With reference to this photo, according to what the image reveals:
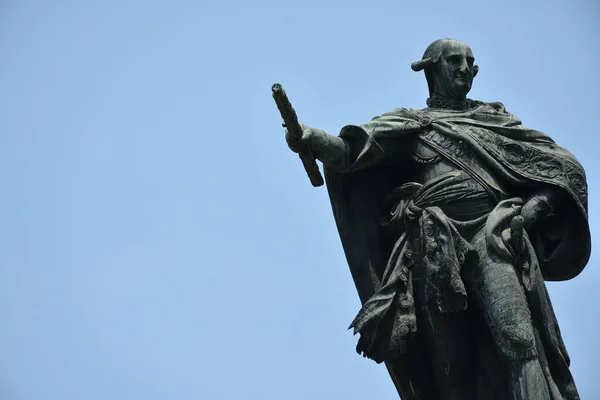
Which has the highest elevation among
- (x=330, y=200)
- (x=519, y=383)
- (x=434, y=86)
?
(x=434, y=86)

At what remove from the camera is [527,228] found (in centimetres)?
1647

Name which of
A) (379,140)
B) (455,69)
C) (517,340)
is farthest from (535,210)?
(455,69)

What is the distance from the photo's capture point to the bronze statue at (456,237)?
15.9m

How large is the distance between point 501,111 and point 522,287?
7.53 feet

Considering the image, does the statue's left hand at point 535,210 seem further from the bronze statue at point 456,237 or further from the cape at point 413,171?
the cape at point 413,171

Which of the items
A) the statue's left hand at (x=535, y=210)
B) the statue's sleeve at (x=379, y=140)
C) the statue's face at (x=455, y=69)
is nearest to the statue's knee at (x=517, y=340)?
the statue's left hand at (x=535, y=210)

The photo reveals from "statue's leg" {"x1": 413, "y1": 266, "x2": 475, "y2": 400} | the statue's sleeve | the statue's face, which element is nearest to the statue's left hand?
"statue's leg" {"x1": 413, "y1": 266, "x2": 475, "y2": 400}

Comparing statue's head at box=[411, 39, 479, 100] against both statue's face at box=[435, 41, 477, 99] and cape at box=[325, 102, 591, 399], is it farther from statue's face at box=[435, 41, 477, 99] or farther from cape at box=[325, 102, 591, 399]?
cape at box=[325, 102, 591, 399]

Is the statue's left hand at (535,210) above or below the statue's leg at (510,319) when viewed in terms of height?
above

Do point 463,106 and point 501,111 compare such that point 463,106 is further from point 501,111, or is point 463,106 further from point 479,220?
point 479,220

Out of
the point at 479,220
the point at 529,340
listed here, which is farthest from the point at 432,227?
the point at 529,340

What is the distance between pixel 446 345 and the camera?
636 inches

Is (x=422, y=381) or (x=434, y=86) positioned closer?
(x=422, y=381)

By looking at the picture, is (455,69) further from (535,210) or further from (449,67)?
(535,210)
